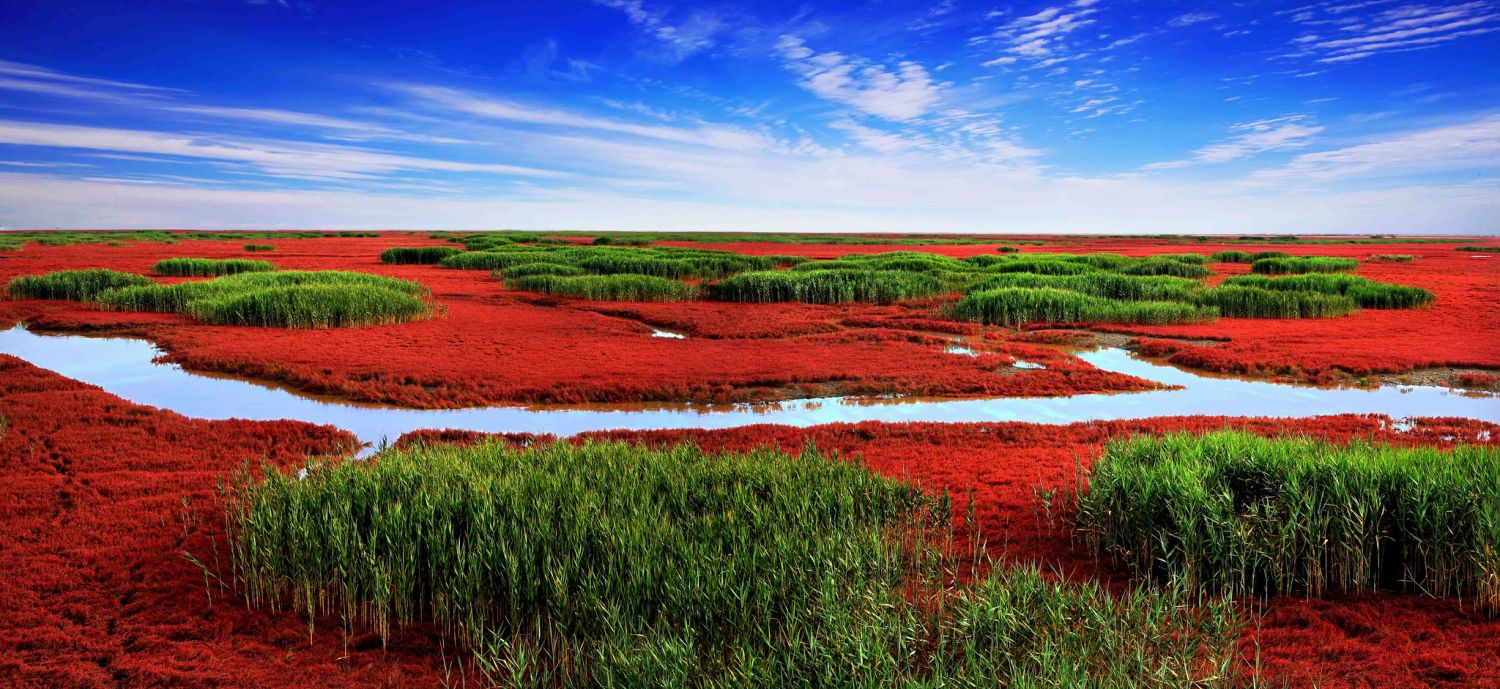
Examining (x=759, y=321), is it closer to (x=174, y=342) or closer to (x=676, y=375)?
(x=676, y=375)

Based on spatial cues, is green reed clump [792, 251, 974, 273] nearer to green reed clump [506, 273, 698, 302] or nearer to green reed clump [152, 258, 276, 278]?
green reed clump [506, 273, 698, 302]

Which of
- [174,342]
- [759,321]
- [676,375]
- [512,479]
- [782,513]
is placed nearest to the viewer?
[782,513]

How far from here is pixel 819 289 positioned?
3020 centimetres

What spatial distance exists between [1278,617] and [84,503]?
10.4 meters

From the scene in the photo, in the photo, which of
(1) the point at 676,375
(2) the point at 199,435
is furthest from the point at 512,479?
(1) the point at 676,375

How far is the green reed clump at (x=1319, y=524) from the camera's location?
574 cm

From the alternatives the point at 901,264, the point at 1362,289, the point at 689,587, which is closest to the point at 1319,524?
the point at 689,587

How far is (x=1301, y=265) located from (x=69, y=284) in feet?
166

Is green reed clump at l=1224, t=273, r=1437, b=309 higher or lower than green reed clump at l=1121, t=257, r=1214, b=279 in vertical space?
lower

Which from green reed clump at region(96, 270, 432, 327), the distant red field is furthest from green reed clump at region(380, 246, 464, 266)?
green reed clump at region(96, 270, 432, 327)

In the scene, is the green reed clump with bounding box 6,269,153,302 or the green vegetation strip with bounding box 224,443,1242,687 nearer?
the green vegetation strip with bounding box 224,443,1242,687

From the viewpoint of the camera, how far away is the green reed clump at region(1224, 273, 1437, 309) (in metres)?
25.6

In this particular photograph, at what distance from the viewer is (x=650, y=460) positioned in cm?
770

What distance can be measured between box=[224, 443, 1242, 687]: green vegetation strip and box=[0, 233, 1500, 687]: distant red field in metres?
0.38
